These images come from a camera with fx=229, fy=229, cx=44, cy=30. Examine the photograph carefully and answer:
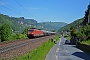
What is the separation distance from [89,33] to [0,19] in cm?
11536

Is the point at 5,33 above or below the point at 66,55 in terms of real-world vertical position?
above

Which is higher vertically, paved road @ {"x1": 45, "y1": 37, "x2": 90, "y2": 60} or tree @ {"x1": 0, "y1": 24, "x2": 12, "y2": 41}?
tree @ {"x1": 0, "y1": 24, "x2": 12, "y2": 41}

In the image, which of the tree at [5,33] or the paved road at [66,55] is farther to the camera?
the tree at [5,33]

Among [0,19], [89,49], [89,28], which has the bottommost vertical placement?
[89,49]

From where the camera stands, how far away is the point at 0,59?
18.8m

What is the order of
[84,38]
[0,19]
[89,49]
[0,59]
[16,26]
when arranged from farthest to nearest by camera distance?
[16,26] → [0,19] → [84,38] → [89,49] → [0,59]

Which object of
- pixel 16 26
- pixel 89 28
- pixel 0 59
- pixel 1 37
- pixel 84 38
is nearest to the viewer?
pixel 0 59

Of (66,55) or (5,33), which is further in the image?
(5,33)

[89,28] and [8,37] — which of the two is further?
[8,37]

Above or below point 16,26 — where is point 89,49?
below

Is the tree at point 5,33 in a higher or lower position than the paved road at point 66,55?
higher

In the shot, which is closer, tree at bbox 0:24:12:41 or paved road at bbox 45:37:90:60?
paved road at bbox 45:37:90:60

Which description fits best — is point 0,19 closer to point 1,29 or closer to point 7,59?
point 1,29

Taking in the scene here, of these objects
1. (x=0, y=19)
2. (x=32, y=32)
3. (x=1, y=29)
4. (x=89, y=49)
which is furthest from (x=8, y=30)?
(x=0, y=19)
